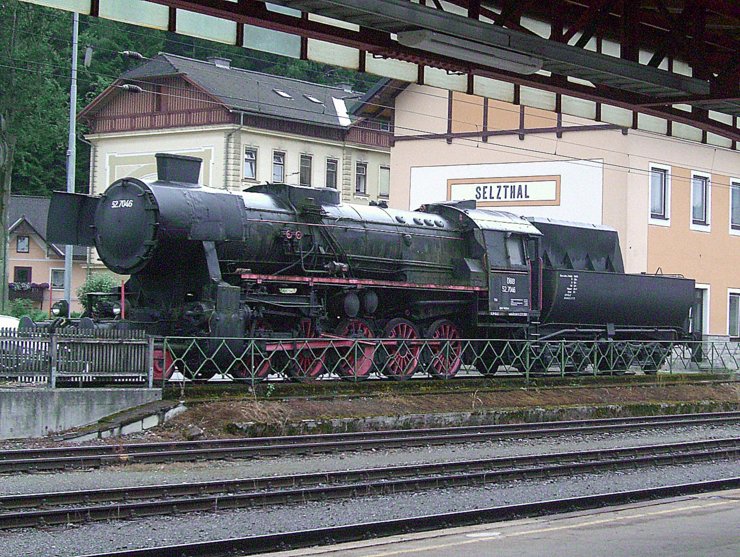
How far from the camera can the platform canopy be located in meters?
9.89

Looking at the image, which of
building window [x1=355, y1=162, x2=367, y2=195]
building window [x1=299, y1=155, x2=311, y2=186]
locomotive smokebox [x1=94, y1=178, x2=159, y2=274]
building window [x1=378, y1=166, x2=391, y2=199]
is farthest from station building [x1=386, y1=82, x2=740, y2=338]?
locomotive smokebox [x1=94, y1=178, x2=159, y2=274]

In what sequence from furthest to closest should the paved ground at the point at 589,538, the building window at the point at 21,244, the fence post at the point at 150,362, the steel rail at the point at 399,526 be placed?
the building window at the point at 21,244, the fence post at the point at 150,362, the paved ground at the point at 589,538, the steel rail at the point at 399,526

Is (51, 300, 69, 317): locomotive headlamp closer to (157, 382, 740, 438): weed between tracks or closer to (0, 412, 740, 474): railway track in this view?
(157, 382, 740, 438): weed between tracks

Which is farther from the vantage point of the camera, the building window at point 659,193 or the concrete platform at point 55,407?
the building window at point 659,193

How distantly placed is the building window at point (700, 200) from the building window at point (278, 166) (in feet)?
73.9

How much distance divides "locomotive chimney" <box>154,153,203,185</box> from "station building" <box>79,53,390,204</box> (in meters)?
32.8

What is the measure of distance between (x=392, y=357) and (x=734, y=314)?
24628 millimetres

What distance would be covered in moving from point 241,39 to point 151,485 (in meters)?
5.27

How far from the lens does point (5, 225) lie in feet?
162

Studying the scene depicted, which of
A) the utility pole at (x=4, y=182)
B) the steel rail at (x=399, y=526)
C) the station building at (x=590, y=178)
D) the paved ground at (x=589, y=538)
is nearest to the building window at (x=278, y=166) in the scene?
the utility pole at (x=4, y=182)

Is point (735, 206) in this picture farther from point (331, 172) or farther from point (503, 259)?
point (331, 172)

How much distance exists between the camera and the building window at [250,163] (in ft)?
184

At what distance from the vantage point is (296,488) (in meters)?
13.5

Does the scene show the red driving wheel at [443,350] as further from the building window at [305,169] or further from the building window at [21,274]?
the building window at [21,274]
